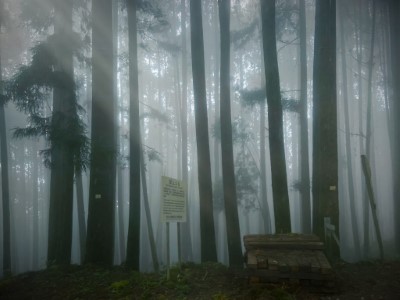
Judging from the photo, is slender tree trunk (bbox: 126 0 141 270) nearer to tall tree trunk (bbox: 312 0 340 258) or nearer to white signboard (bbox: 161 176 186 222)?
white signboard (bbox: 161 176 186 222)

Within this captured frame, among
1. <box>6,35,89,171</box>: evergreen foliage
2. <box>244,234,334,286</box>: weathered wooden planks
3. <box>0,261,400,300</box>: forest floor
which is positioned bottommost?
<box>0,261,400,300</box>: forest floor

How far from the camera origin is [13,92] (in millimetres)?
10344

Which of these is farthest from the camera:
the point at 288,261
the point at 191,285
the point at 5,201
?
the point at 5,201

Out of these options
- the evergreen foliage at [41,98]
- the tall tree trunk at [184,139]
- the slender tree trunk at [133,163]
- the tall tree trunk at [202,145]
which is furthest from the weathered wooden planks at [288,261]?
the tall tree trunk at [184,139]

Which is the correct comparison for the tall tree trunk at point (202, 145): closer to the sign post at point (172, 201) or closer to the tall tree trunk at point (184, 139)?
the sign post at point (172, 201)

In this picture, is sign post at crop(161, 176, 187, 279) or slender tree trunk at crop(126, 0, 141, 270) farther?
slender tree trunk at crop(126, 0, 141, 270)

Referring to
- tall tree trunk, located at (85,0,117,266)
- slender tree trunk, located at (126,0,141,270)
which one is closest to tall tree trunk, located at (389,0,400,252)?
slender tree trunk, located at (126,0,141,270)

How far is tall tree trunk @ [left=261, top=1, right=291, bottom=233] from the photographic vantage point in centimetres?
992

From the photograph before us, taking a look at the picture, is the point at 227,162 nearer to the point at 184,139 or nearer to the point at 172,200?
the point at 172,200

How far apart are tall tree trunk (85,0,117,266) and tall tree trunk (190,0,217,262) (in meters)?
3.21

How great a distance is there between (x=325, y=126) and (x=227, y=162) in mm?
4301

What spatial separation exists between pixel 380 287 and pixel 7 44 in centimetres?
2281

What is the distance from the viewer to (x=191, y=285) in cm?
689

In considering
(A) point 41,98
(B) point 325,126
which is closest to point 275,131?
(B) point 325,126
